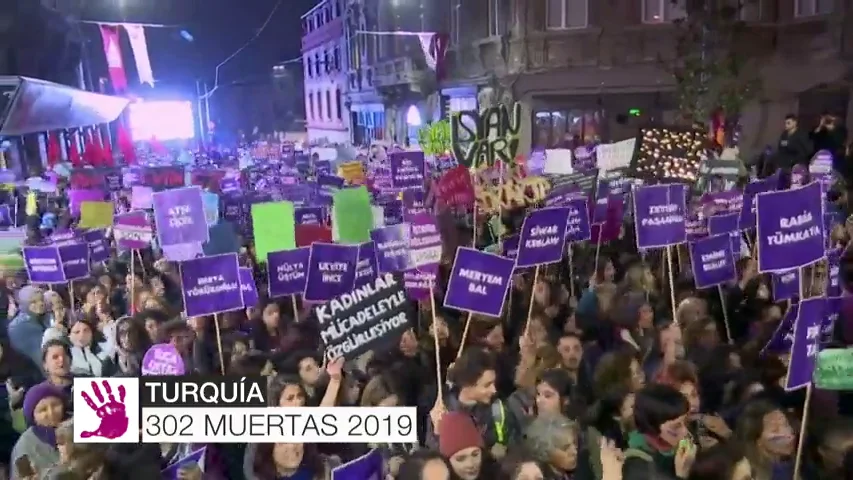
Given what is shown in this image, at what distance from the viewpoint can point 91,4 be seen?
4041cm

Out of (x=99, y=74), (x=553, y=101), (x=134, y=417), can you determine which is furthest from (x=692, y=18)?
(x=99, y=74)

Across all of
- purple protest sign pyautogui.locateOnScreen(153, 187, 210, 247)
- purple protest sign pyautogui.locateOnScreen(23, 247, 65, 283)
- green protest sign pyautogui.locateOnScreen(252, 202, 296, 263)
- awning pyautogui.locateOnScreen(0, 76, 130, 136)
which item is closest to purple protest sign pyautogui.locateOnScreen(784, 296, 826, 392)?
green protest sign pyautogui.locateOnScreen(252, 202, 296, 263)

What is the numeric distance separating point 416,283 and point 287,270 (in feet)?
3.67

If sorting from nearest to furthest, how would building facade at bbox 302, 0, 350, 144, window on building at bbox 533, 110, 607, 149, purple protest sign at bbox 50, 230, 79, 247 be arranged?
purple protest sign at bbox 50, 230, 79, 247, window on building at bbox 533, 110, 607, 149, building facade at bbox 302, 0, 350, 144

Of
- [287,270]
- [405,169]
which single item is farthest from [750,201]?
[405,169]

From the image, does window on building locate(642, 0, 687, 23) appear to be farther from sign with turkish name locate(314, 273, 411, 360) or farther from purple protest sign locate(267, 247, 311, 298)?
sign with turkish name locate(314, 273, 411, 360)

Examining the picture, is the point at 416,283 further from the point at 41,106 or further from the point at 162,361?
the point at 41,106

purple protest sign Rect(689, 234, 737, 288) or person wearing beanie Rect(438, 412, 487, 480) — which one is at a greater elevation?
purple protest sign Rect(689, 234, 737, 288)

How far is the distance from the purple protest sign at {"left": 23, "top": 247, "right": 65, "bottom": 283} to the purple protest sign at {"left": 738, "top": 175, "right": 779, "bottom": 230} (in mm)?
6588

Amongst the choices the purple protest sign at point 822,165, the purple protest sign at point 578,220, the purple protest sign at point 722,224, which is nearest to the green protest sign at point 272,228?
the purple protest sign at point 578,220

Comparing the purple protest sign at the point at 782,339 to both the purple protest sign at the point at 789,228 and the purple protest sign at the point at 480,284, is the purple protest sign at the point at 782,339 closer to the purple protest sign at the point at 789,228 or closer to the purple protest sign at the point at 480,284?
the purple protest sign at the point at 789,228

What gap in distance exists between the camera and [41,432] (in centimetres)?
545

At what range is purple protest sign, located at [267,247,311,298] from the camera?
303 inches

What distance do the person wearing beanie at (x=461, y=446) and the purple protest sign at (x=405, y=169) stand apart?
8.20 metres
